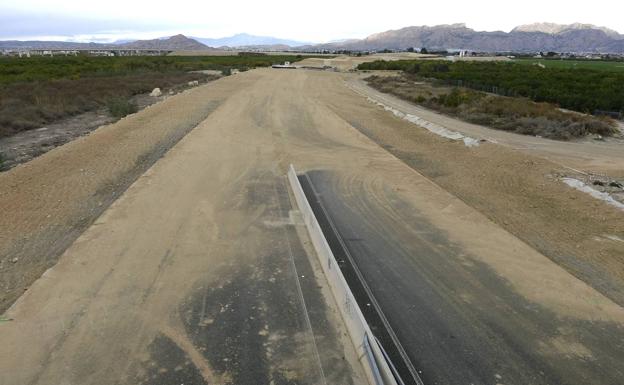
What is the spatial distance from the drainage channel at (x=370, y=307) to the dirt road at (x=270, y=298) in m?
0.21

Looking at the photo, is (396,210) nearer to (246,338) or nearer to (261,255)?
(261,255)

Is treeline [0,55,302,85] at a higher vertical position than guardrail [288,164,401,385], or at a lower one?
higher

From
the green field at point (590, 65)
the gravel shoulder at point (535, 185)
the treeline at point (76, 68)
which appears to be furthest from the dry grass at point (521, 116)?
the green field at point (590, 65)

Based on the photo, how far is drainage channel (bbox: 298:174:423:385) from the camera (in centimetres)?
641

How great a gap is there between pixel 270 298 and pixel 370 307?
170 cm

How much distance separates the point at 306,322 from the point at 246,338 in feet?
3.22

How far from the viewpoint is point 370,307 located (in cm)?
783

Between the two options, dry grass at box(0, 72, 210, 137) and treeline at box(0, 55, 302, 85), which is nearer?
dry grass at box(0, 72, 210, 137)

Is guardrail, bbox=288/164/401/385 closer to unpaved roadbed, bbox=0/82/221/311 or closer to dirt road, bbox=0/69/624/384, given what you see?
dirt road, bbox=0/69/624/384

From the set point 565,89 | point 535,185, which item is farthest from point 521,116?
point 565,89

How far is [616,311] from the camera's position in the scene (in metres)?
7.88

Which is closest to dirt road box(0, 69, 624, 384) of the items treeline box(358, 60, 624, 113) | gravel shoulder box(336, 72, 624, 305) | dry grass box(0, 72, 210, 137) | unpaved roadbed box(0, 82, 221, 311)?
unpaved roadbed box(0, 82, 221, 311)

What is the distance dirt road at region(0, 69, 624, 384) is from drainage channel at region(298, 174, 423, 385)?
0.21 metres

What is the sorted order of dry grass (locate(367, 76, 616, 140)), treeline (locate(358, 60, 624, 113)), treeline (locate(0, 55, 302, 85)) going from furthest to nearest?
treeline (locate(0, 55, 302, 85)) → treeline (locate(358, 60, 624, 113)) → dry grass (locate(367, 76, 616, 140))
